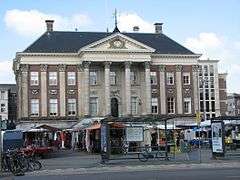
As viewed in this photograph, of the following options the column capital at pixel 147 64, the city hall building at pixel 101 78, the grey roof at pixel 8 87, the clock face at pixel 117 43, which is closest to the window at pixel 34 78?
the city hall building at pixel 101 78

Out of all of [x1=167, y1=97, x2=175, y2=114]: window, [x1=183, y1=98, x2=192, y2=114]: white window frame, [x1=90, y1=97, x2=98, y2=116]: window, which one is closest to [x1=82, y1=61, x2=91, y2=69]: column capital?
[x1=90, y1=97, x2=98, y2=116]: window

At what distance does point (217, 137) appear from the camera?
Answer: 113ft

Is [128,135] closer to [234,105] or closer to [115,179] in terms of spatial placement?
[115,179]

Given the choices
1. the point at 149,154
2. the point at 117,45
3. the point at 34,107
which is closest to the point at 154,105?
the point at 117,45

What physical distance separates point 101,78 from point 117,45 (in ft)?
18.8

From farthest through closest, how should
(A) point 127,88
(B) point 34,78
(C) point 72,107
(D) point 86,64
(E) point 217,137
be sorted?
(C) point 72,107, (A) point 127,88, (B) point 34,78, (D) point 86,64, (E) point 217,137

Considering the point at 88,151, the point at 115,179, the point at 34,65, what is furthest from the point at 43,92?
the point at 115,179

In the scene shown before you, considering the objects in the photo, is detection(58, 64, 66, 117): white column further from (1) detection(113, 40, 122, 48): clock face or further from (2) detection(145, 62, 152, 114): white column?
(2) detection(145, 62, 152, 114): white column

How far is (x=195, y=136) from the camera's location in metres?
72.0

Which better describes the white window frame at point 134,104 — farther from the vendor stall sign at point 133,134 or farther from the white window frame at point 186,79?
the vendor stall sign at point 133,134

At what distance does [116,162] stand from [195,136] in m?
39.4

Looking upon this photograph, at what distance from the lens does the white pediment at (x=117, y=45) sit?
79062 mm

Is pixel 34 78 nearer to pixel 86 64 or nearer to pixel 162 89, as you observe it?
pixel 86 64

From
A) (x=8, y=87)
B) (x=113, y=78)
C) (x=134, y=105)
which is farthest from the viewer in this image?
(x=8, y=87)
